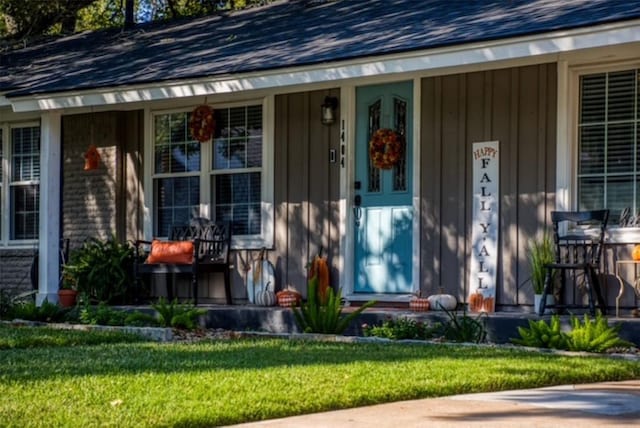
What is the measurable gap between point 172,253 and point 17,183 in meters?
3.55

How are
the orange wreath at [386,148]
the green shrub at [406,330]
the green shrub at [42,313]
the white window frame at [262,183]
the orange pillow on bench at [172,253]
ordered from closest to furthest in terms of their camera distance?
the green shrub at [406,330] < the orange wreath at [386,148] < the green shrub at [42,313] < the orange pillow on bench at [172,253] < the white window frame at [262,183]

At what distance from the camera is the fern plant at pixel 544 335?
8.65 meters

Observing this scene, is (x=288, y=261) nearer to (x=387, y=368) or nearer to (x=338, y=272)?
(x=338, y=272)

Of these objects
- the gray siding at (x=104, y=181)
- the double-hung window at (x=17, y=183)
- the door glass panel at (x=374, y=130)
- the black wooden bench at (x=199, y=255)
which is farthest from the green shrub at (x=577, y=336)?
the double-hung window at (x=17, y=183)

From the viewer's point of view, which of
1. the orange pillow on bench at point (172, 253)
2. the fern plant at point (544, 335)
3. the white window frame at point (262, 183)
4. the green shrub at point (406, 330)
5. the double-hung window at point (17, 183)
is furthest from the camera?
the double-hung window at point (17, 183)

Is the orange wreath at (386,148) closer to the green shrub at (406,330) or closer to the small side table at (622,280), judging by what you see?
the green shrub at (406,330)

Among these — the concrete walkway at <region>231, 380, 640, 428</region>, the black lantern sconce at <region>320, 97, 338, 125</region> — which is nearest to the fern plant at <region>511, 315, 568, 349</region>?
the concrete walkway at <region>231, 380, 640, 428</region>

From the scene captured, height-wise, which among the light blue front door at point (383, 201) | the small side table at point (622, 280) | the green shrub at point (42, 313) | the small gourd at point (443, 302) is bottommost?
the green shrub at point (42, 313)

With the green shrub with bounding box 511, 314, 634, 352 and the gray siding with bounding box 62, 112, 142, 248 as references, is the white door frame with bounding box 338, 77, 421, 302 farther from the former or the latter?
the gray siding with bounding box 62, 112, 142, 248

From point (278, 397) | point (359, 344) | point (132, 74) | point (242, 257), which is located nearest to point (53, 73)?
point (132, 74)

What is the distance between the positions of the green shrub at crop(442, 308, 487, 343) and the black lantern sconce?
308 cm

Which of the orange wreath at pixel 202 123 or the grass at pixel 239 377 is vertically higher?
the orange wreath at pixel 202 123

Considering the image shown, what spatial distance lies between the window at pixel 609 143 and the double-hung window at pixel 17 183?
7.63 m

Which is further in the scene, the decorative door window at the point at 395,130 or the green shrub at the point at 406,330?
the decorative door window at the point at 395,130
